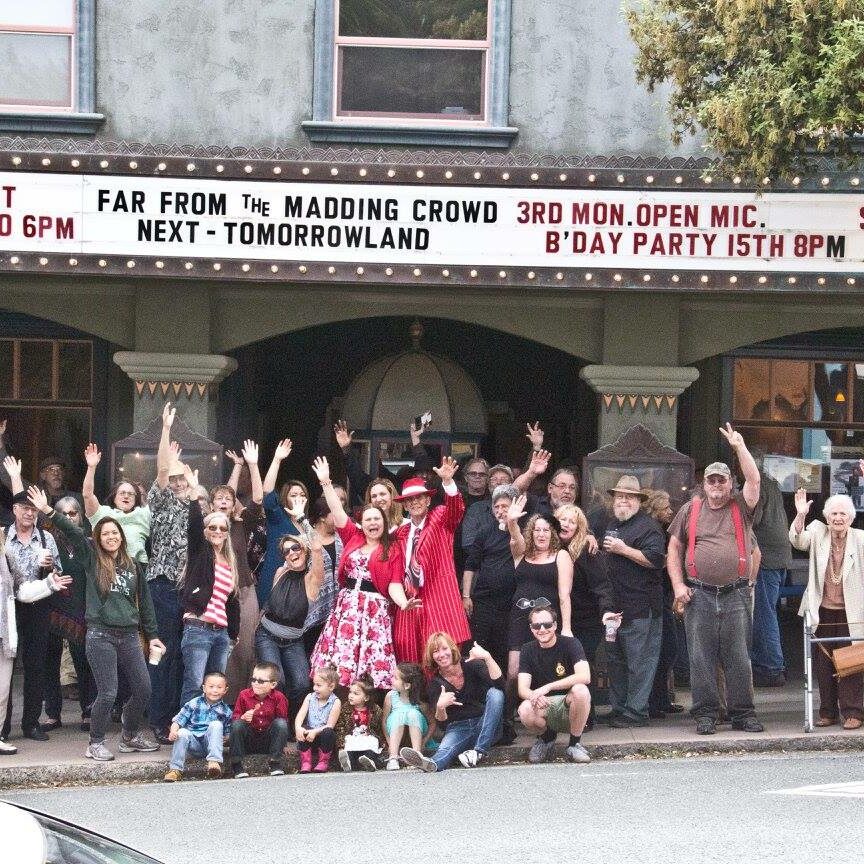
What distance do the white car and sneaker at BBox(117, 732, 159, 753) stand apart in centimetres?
658

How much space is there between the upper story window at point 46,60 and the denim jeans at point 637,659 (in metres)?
5.52

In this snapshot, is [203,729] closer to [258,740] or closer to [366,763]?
[258,740]

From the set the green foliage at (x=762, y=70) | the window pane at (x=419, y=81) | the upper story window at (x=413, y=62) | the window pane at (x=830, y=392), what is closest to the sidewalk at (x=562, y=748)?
the window pane at (x=830, y=392)

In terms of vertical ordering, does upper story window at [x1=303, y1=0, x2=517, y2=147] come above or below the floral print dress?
above

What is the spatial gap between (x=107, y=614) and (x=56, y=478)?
2.78m

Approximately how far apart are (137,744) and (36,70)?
5303mm

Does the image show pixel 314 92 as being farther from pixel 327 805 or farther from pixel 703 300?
pixel 327 805

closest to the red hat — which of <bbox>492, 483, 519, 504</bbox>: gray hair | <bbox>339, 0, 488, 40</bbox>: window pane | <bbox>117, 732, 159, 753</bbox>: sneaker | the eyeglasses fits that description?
<bbox>492, 483, 519, 504</bbox>: gray hair

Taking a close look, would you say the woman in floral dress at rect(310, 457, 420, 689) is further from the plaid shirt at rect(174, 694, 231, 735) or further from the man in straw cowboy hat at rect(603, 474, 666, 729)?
the man in straw cowboy hat at rect(603, 474, 666, 729)

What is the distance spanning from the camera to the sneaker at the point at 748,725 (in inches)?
434

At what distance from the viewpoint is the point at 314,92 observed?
495 inches

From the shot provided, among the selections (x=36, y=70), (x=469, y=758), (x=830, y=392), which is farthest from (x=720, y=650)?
(x=36, y=70)

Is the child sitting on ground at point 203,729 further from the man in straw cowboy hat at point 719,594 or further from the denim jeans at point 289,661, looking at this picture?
the man in straw cowboy hat at point 719,594

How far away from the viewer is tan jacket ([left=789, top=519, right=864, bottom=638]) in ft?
36.6
